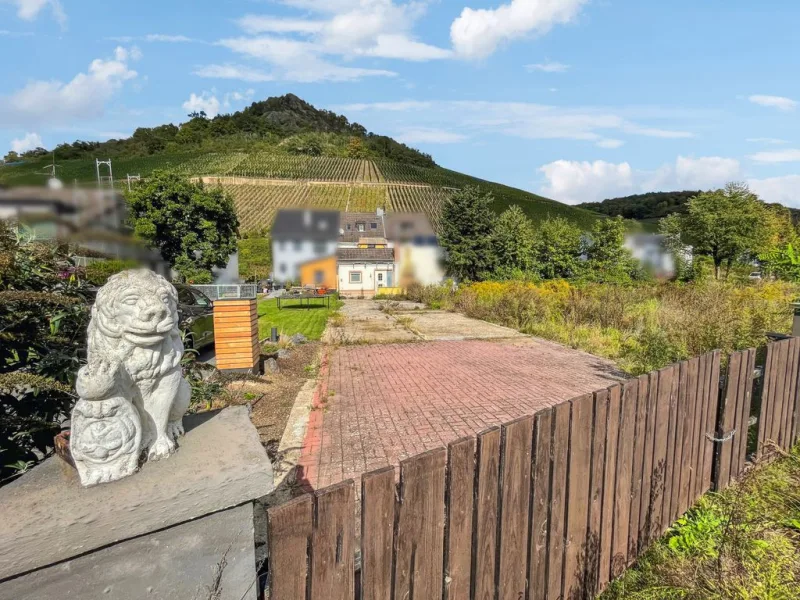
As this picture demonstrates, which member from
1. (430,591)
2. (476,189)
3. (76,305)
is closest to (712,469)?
(430,591)

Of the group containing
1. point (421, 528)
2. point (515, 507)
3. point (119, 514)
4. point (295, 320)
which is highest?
point (119, 514)

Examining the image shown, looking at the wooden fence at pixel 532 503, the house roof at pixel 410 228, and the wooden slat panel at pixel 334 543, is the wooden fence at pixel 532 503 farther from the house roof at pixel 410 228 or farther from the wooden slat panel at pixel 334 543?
the house roof at pixel 410 228

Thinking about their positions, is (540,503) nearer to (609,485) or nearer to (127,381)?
(609,485)

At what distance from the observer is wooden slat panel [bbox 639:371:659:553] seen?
8.36ft

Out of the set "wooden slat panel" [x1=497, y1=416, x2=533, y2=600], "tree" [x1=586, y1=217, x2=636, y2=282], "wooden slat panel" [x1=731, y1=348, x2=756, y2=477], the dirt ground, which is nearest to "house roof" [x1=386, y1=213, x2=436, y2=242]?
"tree" [x1=586, y1=217, x2=636, y2=282]

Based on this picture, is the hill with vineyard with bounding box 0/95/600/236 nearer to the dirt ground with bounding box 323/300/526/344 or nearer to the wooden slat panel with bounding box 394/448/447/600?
the dirt ground with bounding box 323/300/526/344

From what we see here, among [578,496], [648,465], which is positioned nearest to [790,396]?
[648,465]

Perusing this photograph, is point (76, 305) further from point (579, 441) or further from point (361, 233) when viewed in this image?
point (361, 233)

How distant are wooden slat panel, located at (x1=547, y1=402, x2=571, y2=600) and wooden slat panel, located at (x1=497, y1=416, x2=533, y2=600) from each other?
0.59ft

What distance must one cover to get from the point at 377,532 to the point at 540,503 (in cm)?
95

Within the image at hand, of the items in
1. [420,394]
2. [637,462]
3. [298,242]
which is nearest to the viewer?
[637,462]

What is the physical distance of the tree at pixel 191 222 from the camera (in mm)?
20391

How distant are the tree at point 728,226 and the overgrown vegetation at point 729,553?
2207 cm

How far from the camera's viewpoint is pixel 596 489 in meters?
2.29
